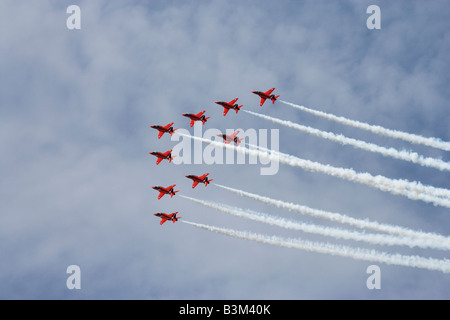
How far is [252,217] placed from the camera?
10531cm

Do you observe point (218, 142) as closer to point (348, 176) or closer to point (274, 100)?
point (274, 100)

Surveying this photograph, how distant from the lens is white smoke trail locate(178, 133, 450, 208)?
94438 millimetres

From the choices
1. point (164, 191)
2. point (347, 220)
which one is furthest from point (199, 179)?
point (347, 220)

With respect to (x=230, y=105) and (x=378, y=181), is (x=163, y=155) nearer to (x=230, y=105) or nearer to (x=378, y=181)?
(x=230, y=105)

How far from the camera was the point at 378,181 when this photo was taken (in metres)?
98.3

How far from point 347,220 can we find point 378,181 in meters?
7.52

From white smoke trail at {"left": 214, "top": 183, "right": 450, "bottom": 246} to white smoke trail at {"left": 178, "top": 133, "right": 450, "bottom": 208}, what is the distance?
522cm

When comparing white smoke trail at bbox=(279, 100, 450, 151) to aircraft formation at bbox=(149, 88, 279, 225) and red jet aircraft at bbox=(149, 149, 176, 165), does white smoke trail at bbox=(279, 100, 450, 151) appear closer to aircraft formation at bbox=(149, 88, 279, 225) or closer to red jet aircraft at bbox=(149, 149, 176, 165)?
aircraft formation at bbox=(149, 88, 279, 225)

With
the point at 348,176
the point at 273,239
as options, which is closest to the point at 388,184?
the point at 348,176

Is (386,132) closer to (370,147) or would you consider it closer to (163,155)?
(370,147)

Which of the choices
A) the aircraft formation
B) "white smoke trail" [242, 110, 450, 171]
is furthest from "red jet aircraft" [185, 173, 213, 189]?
"white smoke trail" [242, 110, 450, 171]

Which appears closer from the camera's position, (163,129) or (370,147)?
(370,147)

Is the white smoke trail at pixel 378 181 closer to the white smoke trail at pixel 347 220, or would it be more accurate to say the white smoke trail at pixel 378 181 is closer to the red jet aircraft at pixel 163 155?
the white smoke trail at pixel 347 220

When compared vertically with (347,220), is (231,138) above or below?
above
